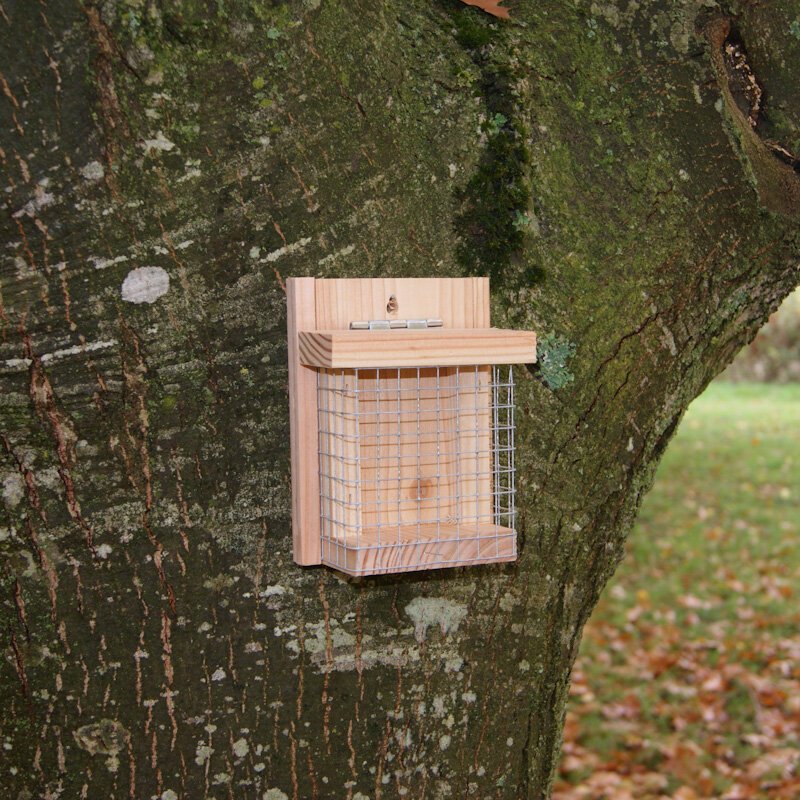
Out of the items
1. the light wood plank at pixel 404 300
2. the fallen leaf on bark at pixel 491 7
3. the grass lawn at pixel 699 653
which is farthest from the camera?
the grass lawn at pixel 699 653

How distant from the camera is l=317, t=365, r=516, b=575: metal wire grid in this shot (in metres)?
1.73

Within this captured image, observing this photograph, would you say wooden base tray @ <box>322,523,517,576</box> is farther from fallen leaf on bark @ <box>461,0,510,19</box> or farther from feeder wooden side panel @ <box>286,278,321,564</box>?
fallen leaf on bark @ <box>461,0,510,19</box>

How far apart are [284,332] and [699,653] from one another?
4.82 metres

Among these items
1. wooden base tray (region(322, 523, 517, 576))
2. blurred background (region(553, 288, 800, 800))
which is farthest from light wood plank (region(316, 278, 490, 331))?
blurred background (region(553, 288, 800, 800))

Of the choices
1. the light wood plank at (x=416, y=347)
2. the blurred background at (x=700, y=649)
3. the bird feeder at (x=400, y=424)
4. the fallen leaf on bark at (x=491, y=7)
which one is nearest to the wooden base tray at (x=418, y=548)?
the bird feeder at (x=400, y=424)

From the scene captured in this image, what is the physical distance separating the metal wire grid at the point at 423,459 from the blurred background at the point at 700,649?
3077 millimetres

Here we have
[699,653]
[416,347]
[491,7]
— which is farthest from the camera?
[699,653]

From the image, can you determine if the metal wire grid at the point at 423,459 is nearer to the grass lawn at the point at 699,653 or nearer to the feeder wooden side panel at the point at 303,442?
the feeder wooden side panel at the point at 303,442

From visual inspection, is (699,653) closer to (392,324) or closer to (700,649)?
(700,649)

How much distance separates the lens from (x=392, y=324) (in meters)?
1.75

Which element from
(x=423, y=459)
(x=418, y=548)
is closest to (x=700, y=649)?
(x=423, y=459)

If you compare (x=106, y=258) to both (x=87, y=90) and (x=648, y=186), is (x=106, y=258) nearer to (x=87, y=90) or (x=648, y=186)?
(x=87, y=90)

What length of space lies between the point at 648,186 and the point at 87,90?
1.06 m

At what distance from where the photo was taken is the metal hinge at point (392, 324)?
1.73m
